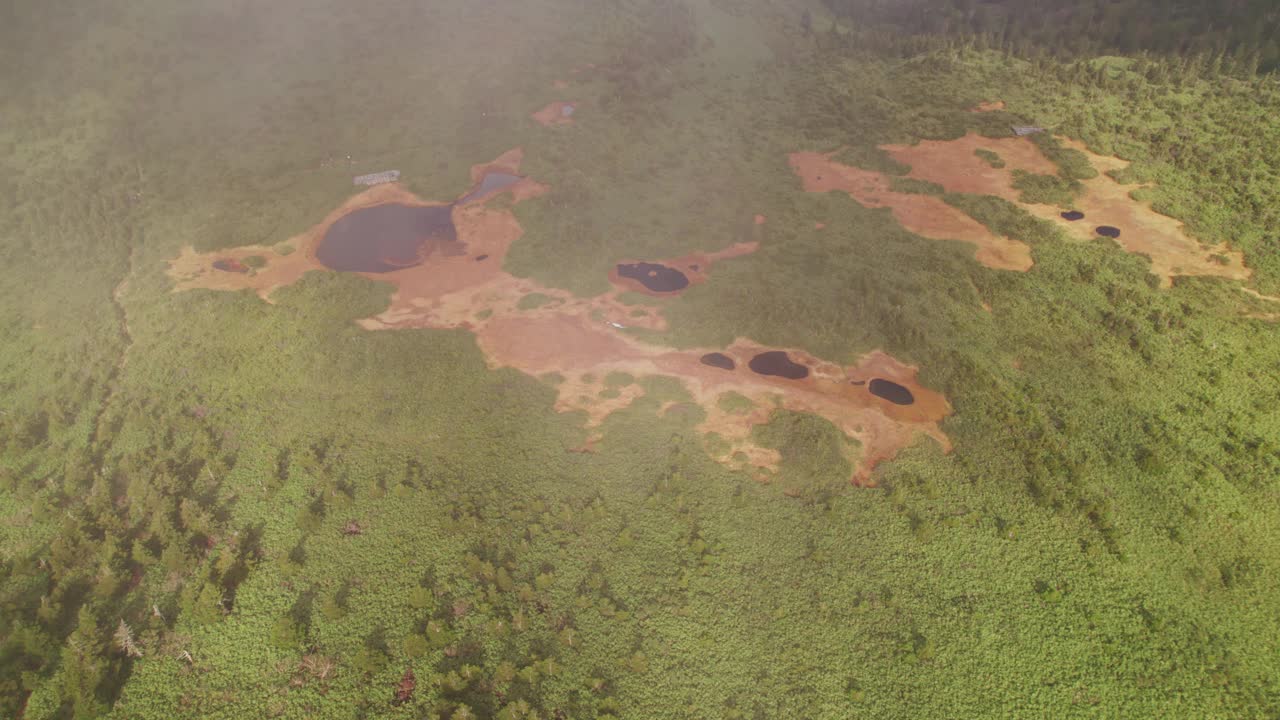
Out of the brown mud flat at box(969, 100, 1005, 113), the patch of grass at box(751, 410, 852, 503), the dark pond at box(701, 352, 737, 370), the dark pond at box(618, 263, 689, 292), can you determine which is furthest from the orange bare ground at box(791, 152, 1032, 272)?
the patch of grass at box(751, 410, 852, 503)

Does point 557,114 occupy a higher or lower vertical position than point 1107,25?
lower

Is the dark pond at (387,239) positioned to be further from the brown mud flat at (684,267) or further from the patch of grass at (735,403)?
the patch of grass at (735,403)

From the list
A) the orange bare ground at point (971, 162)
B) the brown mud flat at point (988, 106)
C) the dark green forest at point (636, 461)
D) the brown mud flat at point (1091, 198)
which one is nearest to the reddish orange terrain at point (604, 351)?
the dark green forest at point (636, 461)

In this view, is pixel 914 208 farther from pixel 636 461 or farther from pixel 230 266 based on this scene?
pixel 230 266

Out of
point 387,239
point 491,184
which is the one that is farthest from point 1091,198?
point 387,239

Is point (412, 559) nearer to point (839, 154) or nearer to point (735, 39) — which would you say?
point (839, 154)

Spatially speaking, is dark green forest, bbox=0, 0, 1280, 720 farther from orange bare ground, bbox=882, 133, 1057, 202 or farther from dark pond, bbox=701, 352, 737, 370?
orange bare ground, bbox=882, 133, 1057, 202
